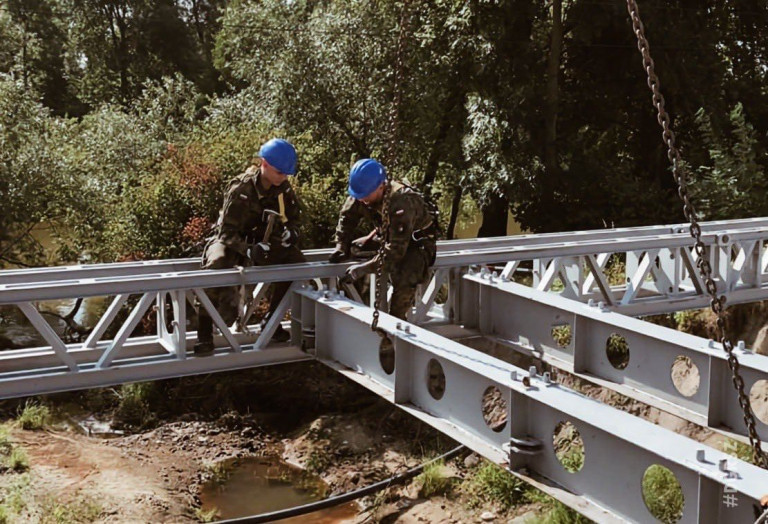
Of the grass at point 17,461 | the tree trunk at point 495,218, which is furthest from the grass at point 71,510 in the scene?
the tree trunk at point 495,218

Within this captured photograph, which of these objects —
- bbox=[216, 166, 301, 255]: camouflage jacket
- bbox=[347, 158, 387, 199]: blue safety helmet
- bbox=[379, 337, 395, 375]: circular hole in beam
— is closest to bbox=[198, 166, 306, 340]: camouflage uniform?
bbox=[216, 166, 301, 255]: camouflage jacket

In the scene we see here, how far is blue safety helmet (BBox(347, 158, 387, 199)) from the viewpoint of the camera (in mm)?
7336

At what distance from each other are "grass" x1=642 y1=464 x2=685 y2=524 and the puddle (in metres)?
4.06

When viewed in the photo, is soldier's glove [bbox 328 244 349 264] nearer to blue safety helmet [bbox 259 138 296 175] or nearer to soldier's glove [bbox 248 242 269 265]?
soldier's glove [bbox 248 242 269 265]

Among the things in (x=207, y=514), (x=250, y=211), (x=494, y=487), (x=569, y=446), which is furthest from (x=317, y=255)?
(x=569, y=446)

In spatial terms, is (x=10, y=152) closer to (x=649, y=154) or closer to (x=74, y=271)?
(x=74, y=271)

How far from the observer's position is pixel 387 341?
6.58 meters

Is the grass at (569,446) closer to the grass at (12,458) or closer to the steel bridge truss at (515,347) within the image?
the steel bridge truss at (515,347)

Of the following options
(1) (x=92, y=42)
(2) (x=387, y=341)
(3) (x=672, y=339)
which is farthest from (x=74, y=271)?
(1) (x=92, y=42)

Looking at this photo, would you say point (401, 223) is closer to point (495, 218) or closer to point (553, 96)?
point (553, 96)

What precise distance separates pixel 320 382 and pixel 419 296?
7.17 metres

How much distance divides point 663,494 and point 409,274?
15.0ft

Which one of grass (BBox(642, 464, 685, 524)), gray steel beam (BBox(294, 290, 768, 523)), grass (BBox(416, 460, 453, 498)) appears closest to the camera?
gray steel beam (BBox(294, 290, 768, 523))

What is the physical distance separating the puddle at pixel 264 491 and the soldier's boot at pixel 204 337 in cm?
526
